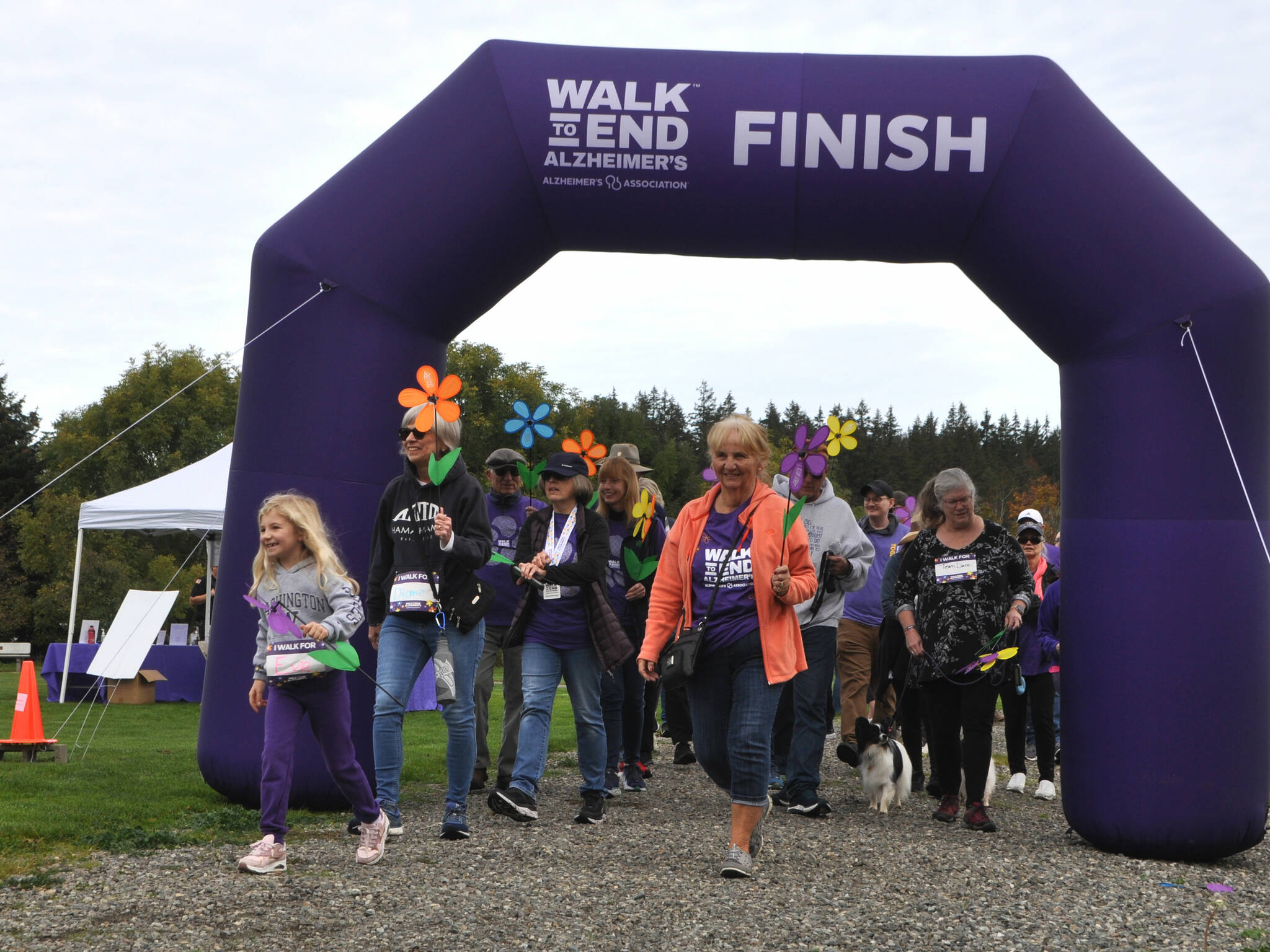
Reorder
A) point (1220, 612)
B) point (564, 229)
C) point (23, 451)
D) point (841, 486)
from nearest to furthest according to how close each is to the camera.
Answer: point (1220, 612) < point (564, 229) < point (23, 451) < point (841, 486)

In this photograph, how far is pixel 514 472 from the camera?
686 centimetres

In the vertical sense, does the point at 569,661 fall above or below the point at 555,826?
above

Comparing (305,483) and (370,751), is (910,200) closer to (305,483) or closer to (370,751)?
(305,483)

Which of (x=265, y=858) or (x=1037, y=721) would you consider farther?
(x=1037, y=721)

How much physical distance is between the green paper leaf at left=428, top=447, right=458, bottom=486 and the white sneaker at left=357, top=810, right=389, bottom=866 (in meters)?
1.38

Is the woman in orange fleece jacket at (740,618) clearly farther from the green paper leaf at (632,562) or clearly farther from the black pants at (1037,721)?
the black pants at (1037,721)

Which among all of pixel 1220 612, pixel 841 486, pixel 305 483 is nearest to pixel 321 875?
pixel 305 483

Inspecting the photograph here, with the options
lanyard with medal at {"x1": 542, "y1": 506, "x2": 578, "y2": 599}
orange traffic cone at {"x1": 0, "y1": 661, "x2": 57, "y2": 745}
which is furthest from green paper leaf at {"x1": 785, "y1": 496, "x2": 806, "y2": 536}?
orange traffic cone at {"x1": 0, "y1": 661, "x2": 57, "y2": 745}

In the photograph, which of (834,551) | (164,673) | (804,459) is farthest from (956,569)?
(164,673)

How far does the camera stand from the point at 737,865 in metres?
4.45

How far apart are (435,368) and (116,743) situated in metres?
4.79

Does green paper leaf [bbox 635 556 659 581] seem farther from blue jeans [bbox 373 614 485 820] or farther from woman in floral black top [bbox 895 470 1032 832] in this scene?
blue jeans [bbox 373 614 485 820]

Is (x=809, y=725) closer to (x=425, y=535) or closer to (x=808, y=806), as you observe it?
(x=808, y=806)

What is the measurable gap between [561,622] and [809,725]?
4.90ft
